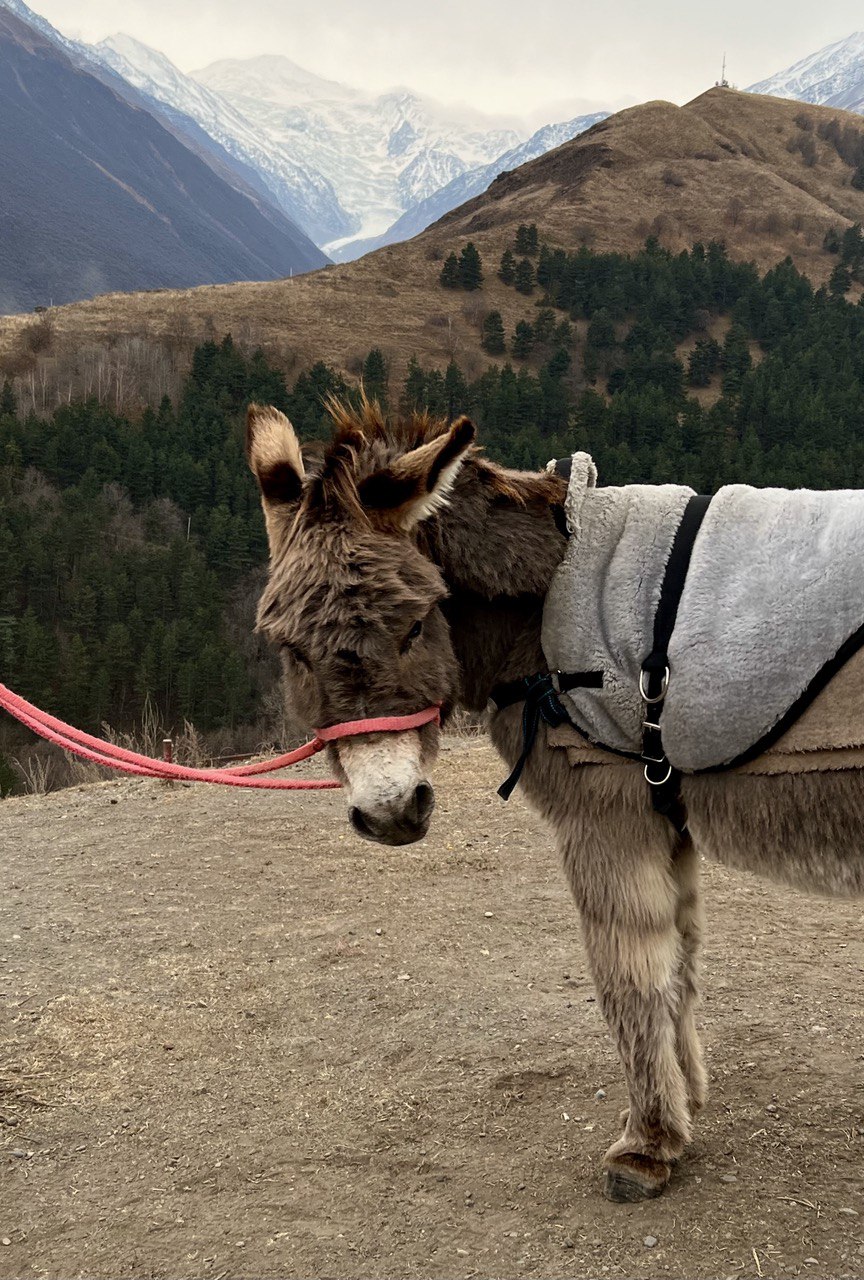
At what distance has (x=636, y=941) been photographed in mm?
3178

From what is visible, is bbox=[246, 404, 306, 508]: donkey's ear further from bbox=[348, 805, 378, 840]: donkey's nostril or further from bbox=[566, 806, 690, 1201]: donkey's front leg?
bbox=[566, 806, 690, 1201]: donkey's front leg

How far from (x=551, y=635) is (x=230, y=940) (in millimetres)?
4087

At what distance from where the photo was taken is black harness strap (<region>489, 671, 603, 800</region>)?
3129mm

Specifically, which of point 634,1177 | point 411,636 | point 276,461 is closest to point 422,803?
point 411,636

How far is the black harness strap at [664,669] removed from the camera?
9.76 feet

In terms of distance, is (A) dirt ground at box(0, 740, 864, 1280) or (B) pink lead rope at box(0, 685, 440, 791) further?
(A) dirt ground at box(0, 740, 864, 1280)

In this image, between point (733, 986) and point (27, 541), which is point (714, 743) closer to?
point (733, 986)

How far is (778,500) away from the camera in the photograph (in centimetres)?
310

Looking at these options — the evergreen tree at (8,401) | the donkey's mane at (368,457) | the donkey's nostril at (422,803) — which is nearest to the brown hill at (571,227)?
the evergreen tree at (8,401)

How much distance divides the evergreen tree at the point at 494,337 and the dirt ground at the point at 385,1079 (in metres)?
82.0

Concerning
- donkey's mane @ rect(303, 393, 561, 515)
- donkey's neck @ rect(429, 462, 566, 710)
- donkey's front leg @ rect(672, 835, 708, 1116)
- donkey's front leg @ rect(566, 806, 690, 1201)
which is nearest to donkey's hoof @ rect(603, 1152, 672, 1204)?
donkey's front leg @ rect(566, 806, 690, 1201)

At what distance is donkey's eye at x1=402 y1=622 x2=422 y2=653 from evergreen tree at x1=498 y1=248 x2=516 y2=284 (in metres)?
98.0

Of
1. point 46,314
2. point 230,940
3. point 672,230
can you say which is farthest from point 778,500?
point 672,230

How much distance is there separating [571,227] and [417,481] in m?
109
